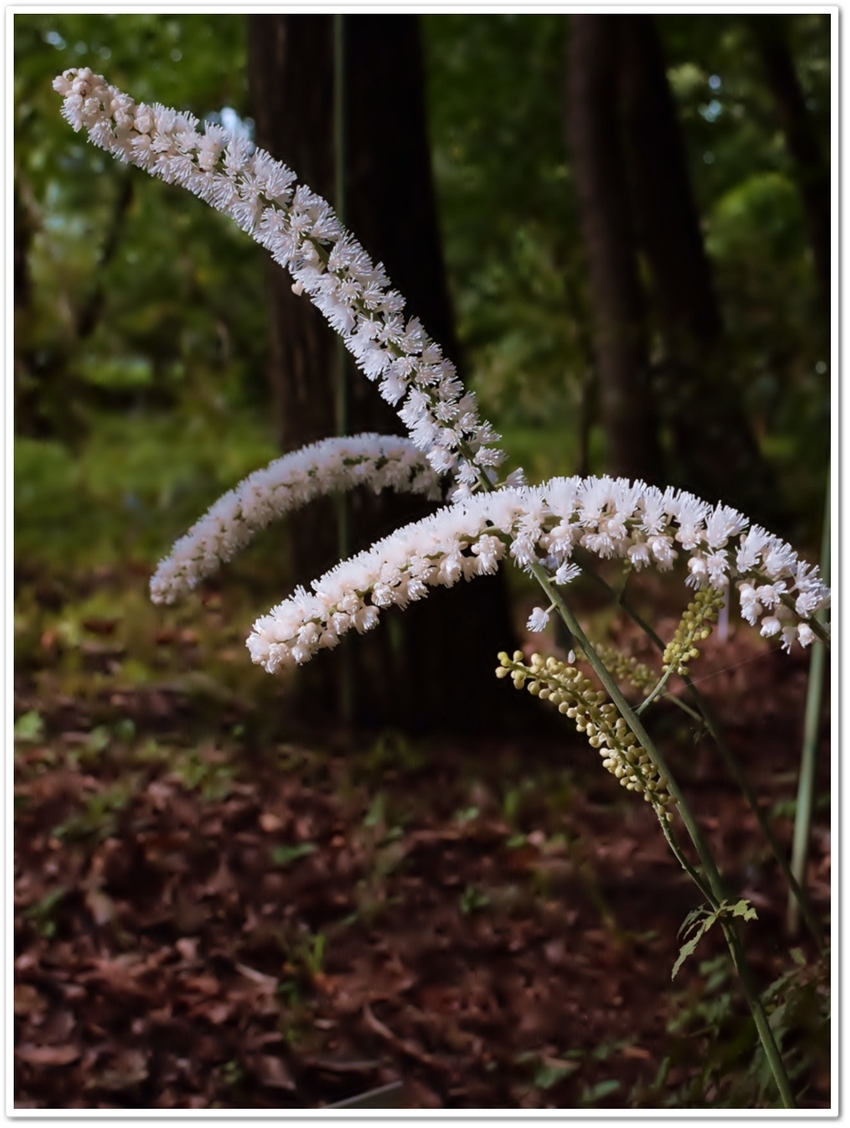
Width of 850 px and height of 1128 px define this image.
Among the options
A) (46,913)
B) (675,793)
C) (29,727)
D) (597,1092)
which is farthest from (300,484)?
(597,1092)

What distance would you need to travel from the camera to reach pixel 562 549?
0.48 m

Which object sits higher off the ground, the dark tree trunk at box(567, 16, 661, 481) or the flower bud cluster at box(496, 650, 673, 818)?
the dark tree trunk at box(567, 16, 661, 481)

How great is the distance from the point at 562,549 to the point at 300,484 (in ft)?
0.94

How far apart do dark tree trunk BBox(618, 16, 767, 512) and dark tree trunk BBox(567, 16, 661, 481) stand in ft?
0.05

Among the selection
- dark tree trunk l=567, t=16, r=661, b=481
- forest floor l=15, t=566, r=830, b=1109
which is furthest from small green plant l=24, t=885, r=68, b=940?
dark tree trunk l=567, t=16, r=661, b=481

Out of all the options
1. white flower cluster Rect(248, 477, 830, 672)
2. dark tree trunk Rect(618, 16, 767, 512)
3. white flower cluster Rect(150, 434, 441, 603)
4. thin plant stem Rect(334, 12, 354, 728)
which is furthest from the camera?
dark tree trunk Rect(618, 16, 767, 512)

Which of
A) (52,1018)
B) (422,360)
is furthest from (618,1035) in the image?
(422,360)

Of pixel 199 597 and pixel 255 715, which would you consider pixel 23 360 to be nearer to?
pixel 199 597

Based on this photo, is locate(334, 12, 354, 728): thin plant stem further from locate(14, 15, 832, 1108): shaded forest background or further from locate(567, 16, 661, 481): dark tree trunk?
locate(567, 16, 661, 481): dark tree trunk

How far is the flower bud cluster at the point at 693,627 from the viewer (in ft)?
1.85

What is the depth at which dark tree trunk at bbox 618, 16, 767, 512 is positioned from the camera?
3.64 ft

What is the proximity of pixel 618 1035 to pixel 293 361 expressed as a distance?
746 millimetres

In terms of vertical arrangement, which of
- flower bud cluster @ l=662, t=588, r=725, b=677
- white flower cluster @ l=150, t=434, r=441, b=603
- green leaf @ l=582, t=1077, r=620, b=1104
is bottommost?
green leaf @ l=582, t=1077, r=620, b=1104

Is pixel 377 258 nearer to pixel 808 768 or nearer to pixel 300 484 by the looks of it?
pixel 300 484
